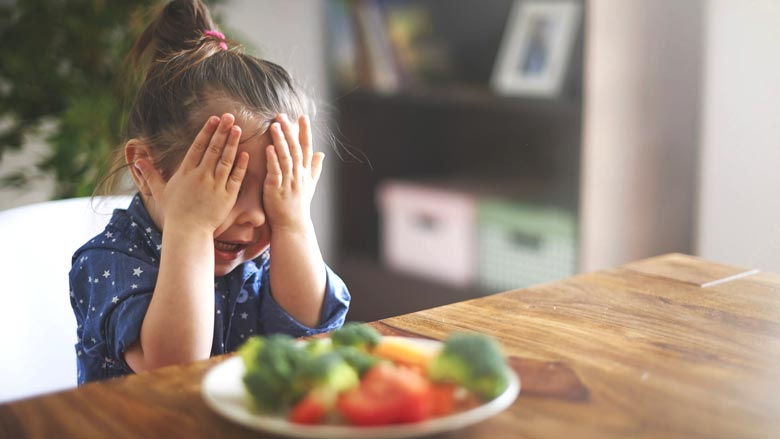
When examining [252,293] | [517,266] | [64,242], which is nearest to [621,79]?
[517,266]

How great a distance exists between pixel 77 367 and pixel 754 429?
2.46 feet

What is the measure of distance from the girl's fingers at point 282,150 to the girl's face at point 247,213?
0.06ft

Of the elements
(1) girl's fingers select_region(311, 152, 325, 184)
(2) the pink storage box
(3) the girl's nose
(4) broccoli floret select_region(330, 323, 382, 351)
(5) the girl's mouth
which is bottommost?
(2) the pink storage box

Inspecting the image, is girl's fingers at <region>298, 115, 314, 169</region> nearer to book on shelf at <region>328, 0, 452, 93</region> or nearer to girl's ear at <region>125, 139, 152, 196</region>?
girl's ear at <region>125, 139, 152, 196</region>

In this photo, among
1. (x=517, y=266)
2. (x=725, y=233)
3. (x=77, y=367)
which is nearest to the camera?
(x=77, y=367)

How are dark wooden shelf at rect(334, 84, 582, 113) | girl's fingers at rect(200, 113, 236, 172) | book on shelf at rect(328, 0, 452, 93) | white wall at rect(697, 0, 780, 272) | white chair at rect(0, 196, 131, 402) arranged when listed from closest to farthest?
1. girl's fingers at rect(200, 113, 236, 172)
2. white chair at rect(0, 196, 131, 402)
3. white wall at rect(697, 0, 780, 272)
4. dark wooden shelf at rect(334, 84, 582, 113)
5. book on shelf at rect(328, 0, 452, 93)

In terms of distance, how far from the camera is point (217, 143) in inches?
35.3

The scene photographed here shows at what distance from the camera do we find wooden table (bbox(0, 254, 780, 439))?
1.99 feet

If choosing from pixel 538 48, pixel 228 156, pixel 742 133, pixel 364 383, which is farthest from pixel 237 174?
pixel 538 48

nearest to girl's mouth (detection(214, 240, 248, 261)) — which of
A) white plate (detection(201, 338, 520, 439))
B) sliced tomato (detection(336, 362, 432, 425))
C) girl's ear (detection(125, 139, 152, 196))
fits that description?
girl's ear (detection(125, 139, 152, 196))

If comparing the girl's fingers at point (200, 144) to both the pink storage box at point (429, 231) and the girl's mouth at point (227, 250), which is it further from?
the pink storage box at point (429, 231)

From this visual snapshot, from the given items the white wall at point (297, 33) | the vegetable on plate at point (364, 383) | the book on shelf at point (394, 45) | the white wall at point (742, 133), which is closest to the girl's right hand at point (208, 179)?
the vegetable on plate at point (364, 383)

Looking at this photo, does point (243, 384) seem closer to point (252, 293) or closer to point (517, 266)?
point (252, 293)

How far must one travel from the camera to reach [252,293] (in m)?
1.09
